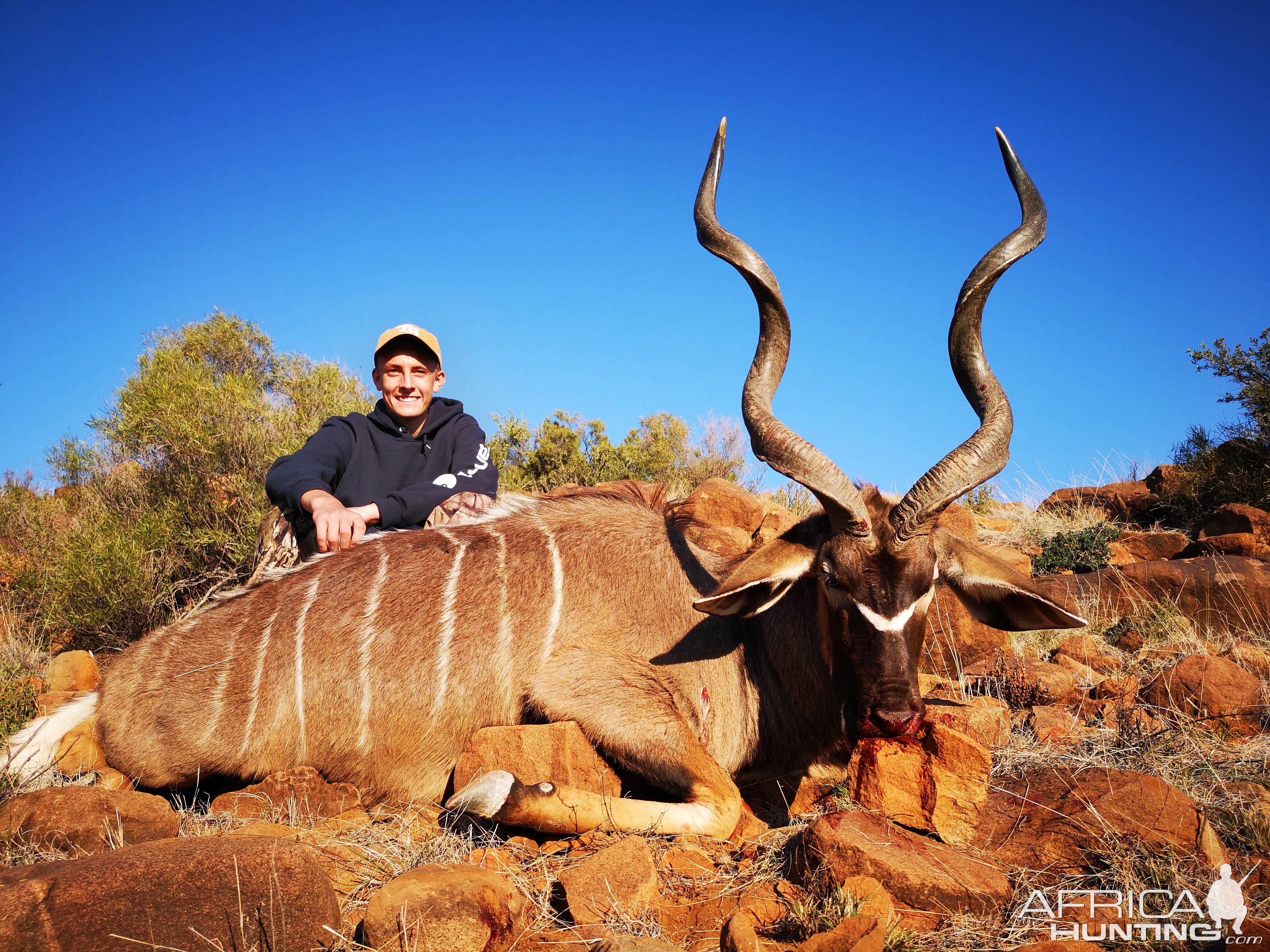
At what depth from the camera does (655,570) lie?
169 inches

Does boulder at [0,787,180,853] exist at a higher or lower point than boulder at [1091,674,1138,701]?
lower

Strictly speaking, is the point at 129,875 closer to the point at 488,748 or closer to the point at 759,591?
the point at 488,748

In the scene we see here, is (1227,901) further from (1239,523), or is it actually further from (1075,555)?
(1239,523)

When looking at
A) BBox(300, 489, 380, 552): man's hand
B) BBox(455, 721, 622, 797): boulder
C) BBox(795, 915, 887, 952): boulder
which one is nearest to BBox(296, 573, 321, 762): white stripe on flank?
BBox(300, 489, 380, 552): man's hand

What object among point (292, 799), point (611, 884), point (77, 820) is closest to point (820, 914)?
point (611, 884)

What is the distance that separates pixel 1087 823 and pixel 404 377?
4774mm

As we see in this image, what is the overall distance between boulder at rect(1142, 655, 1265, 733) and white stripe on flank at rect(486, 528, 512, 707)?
12.2 ft

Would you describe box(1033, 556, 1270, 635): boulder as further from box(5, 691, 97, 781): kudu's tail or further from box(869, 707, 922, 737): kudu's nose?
box(5, 691, 97, 781): kudu's tail

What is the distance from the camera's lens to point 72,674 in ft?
19.3

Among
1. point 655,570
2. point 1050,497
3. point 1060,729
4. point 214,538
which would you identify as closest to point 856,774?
point 655,570

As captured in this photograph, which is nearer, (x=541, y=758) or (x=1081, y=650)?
(x=541, y=758)

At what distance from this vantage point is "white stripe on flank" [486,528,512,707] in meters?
3.97

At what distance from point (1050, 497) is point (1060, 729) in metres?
10.4

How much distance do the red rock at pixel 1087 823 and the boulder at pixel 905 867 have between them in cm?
22
